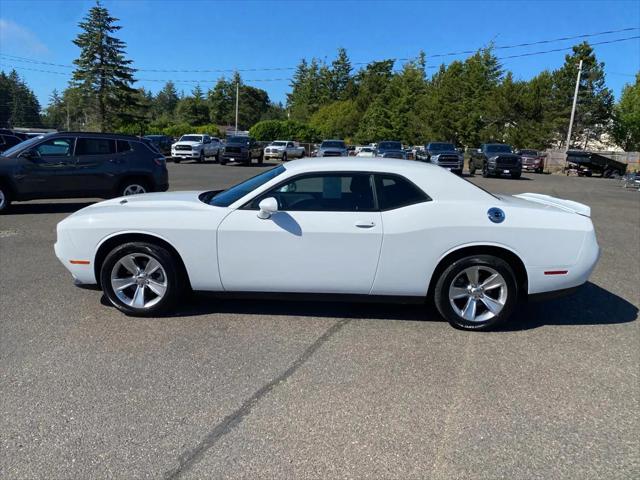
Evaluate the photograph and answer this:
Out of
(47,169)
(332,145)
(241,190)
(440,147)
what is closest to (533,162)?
(440,147)

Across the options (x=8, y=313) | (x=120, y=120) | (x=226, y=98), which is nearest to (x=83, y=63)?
(x=120, y=120)

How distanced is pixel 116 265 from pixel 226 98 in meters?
110

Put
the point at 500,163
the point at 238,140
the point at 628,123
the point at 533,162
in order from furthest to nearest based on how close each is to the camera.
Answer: the point at 628,123 < the point at 533,162 < the point at 238,140 < the point at 500,163

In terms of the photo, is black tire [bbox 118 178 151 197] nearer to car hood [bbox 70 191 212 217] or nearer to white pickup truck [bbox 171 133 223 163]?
car hood [bbox 70 191 212 217]

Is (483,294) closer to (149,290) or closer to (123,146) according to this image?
(149,290)

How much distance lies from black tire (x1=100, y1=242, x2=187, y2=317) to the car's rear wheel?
267 inches

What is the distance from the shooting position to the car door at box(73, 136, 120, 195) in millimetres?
10180

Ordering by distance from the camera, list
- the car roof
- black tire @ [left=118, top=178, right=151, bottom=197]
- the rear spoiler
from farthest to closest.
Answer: black tire @ [left=118, top=178, right=151, bottom=197] < the rear spoiler < the car roof

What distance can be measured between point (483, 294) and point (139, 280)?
3079mm

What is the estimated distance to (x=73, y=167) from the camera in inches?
398

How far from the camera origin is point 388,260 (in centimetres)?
418

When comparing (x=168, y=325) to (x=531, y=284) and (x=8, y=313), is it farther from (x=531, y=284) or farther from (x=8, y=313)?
(x=531, y=284)

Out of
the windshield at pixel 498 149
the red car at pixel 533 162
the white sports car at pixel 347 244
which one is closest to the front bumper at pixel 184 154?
the windshield at pixel 498 149

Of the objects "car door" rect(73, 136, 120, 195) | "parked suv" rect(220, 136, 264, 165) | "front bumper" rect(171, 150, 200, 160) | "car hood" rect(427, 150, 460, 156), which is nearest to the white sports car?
"car door" rect(73, 136, 120, 195)
